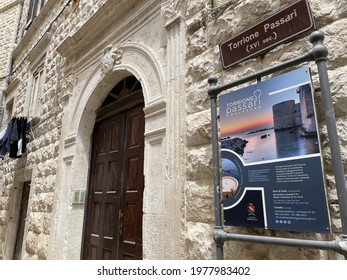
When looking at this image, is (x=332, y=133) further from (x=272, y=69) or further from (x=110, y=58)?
(x=110, y=58)

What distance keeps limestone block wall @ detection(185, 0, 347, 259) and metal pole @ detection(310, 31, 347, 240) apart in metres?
0.19

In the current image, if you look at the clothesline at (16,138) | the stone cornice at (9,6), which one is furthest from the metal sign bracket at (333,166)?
the stone cornice at (9,6)

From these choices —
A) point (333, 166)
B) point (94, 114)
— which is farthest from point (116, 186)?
point (333, 166)

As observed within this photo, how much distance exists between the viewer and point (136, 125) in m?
3.18

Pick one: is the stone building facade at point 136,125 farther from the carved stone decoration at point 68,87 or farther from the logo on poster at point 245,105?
the logo on poster at point 245,105

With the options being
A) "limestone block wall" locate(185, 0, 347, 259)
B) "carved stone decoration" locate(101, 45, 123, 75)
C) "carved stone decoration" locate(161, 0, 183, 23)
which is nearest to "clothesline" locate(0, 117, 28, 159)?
"carved stone decoration" locate(101, 45, 123, 75)

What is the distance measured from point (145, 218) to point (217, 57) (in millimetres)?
1444

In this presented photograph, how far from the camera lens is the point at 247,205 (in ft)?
4.51

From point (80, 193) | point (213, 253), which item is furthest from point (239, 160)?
point (80, 193)

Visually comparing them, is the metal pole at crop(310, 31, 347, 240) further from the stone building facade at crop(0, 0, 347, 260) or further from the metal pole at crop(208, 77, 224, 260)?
the metal pole at crop(208, 77, 224, 260)

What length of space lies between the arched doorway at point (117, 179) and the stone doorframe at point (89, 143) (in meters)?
0.16

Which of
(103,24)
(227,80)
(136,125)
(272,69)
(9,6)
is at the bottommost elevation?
(272,69)

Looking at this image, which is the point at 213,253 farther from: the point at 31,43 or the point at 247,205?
the point at 31,43

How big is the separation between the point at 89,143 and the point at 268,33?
9.90 ft
